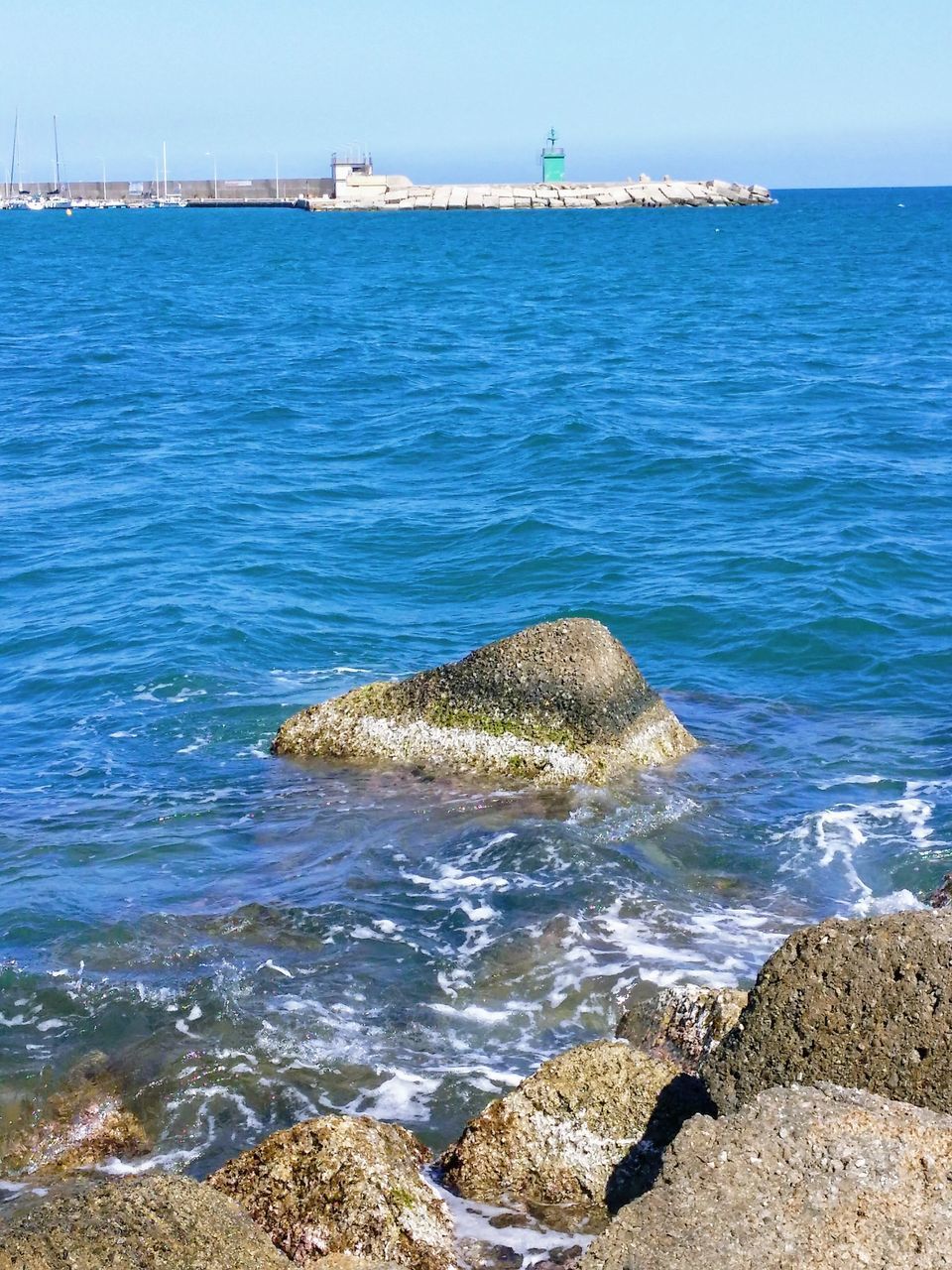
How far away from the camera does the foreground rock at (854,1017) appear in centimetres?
582

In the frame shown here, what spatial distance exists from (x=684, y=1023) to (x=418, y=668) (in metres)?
9.18

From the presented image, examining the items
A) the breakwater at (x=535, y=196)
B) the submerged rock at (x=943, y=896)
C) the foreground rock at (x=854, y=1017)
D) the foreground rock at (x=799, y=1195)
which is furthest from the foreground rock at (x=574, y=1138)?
the breakwater at (x=535, y=196)

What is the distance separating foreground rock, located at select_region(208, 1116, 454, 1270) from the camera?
234 inches

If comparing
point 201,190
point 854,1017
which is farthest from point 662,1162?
point 201,190

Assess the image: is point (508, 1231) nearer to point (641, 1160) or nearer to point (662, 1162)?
point (641, 1160)

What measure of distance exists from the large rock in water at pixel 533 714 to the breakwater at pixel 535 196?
452 ft

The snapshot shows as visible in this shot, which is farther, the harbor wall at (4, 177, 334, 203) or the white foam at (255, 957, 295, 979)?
the harbor wall at (4, 177, 334, 203)

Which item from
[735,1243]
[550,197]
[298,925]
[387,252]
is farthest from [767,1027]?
[550,197]

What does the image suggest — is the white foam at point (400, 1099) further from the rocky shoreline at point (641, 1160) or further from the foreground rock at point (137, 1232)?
the foreground rock at point (137, 1232)

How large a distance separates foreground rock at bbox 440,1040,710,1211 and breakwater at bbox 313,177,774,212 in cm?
14376

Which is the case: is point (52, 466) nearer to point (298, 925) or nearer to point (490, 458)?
point (490, 458)

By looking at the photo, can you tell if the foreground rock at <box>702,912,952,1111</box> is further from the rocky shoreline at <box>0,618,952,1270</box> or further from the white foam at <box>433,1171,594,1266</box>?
the white foam at <box>433,1171,594,1266</box>

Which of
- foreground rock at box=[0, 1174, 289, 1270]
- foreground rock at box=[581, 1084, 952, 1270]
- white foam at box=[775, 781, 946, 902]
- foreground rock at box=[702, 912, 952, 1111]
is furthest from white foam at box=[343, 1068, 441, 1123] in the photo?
white foam at box=[775, 781, 946, 902]

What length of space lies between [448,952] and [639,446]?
764 inches
